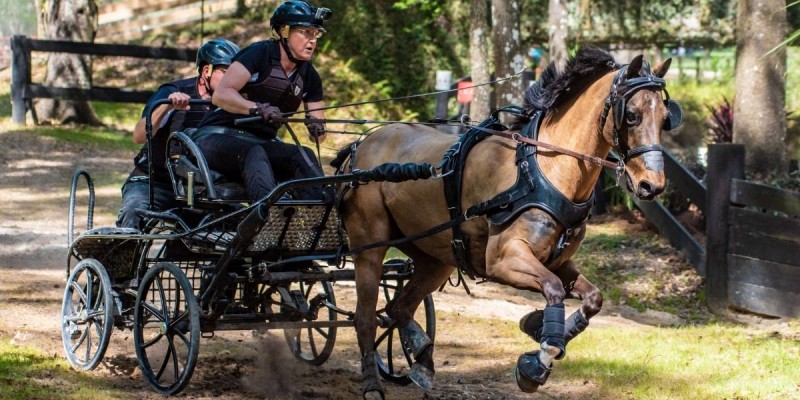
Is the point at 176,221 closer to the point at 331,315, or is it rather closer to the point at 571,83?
the point at 331,315

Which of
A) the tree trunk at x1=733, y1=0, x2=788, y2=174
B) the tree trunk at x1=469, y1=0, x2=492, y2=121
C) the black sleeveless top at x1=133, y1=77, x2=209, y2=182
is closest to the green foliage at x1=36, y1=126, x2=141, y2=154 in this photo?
the tree trunk at x1=469, y1=0, x2=492, y2=121

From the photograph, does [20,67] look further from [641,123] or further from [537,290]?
[641,123]

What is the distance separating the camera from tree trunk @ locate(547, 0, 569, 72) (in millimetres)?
15742

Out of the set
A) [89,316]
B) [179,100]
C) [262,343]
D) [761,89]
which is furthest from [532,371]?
[761,89]

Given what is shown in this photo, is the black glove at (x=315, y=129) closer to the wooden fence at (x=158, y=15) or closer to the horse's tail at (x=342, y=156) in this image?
the horse's tail at (x=342, y=156)

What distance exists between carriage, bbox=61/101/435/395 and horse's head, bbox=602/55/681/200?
55.3 inches

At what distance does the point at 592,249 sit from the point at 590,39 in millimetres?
11520

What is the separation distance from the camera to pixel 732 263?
10.2 meters

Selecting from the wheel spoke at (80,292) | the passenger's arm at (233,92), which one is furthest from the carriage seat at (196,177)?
the wheel spoke at (80,292)

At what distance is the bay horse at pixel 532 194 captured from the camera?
5.67 meters

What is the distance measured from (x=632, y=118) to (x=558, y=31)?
1052 centimetres

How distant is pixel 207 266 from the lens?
707 centimetres

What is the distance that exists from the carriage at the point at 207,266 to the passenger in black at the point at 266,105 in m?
0.17

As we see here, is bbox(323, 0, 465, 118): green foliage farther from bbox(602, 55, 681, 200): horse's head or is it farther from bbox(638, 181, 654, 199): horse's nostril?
bbox(638, 181, 654, 199): horse's nostril
